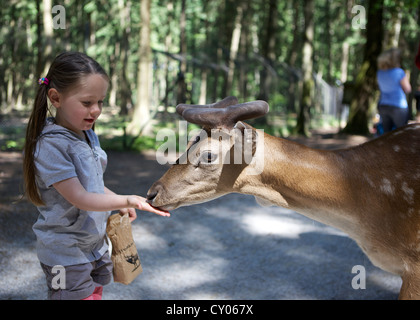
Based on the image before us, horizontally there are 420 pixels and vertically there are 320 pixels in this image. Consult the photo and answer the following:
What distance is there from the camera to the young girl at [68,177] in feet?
7.72

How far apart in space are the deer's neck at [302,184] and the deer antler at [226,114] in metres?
0.33

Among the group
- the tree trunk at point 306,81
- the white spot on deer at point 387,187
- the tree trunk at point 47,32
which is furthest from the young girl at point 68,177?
the tree trunk at point 306,81

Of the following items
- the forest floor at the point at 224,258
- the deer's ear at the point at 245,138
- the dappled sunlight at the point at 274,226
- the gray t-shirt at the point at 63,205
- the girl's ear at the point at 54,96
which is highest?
the girl's ear at the point at 54,96

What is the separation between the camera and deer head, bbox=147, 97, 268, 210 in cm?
248

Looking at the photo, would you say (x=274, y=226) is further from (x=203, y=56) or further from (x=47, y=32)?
(x=203, y=56)

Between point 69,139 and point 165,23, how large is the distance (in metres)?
33.7

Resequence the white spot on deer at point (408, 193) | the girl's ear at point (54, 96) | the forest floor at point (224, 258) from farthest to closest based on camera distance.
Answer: the forest floor at point (224, 258) → the white spot on deer at point (408, 193) → the girl's ear at point (54, 96)

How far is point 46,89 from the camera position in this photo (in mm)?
2512

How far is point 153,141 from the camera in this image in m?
14.3

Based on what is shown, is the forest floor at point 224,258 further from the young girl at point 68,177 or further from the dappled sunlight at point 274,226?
the young girl at point 68,177

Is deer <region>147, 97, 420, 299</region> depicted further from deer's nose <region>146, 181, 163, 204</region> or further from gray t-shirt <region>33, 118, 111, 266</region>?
gray t-shirt <region>33, 118, 111, 266</region>

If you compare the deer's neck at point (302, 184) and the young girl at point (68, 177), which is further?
the deer's neck at point (302, 184)

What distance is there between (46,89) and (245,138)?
118 centimetres

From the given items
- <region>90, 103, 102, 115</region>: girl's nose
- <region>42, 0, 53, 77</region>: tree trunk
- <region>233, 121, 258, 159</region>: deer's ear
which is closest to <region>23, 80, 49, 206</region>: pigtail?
<region>90, 103, 102, 115</region>: girl's nose
